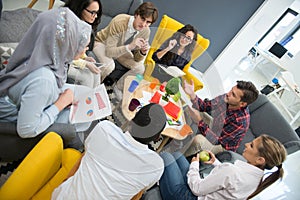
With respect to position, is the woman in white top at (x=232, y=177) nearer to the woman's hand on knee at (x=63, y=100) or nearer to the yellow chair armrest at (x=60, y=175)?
the yellow chair armrest at (x=60, y=175)

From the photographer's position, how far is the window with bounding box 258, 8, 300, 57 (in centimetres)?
479

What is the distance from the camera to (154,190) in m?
1.76

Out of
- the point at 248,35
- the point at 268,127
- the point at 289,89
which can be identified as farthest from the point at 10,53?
the point at 289,89

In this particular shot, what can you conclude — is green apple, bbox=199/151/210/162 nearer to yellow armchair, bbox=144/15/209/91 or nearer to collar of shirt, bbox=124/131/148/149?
collar of shirt, bbox=124/131/148/149

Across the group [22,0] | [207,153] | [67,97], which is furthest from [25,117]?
[22,0]

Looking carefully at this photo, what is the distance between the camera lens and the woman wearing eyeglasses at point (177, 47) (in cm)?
290

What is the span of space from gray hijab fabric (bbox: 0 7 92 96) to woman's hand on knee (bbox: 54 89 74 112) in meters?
0.16

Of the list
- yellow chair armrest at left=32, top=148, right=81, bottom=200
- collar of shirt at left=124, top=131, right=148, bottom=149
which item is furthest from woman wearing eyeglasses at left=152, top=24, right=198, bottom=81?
collar of shirt at left=124, top=131, right=148, bottom=149

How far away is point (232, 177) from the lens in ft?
4.99

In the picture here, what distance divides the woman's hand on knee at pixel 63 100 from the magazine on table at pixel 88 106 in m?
0.16

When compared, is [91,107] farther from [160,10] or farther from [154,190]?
[160,10]

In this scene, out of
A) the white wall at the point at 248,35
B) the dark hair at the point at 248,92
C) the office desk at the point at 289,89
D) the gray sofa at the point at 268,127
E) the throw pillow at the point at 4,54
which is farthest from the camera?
the office desk at the point at 289,89

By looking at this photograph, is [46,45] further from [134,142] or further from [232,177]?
[232,177]

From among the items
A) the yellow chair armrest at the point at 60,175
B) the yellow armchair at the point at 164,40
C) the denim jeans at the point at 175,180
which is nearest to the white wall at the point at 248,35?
the yellow armchair at the point at 164,40
